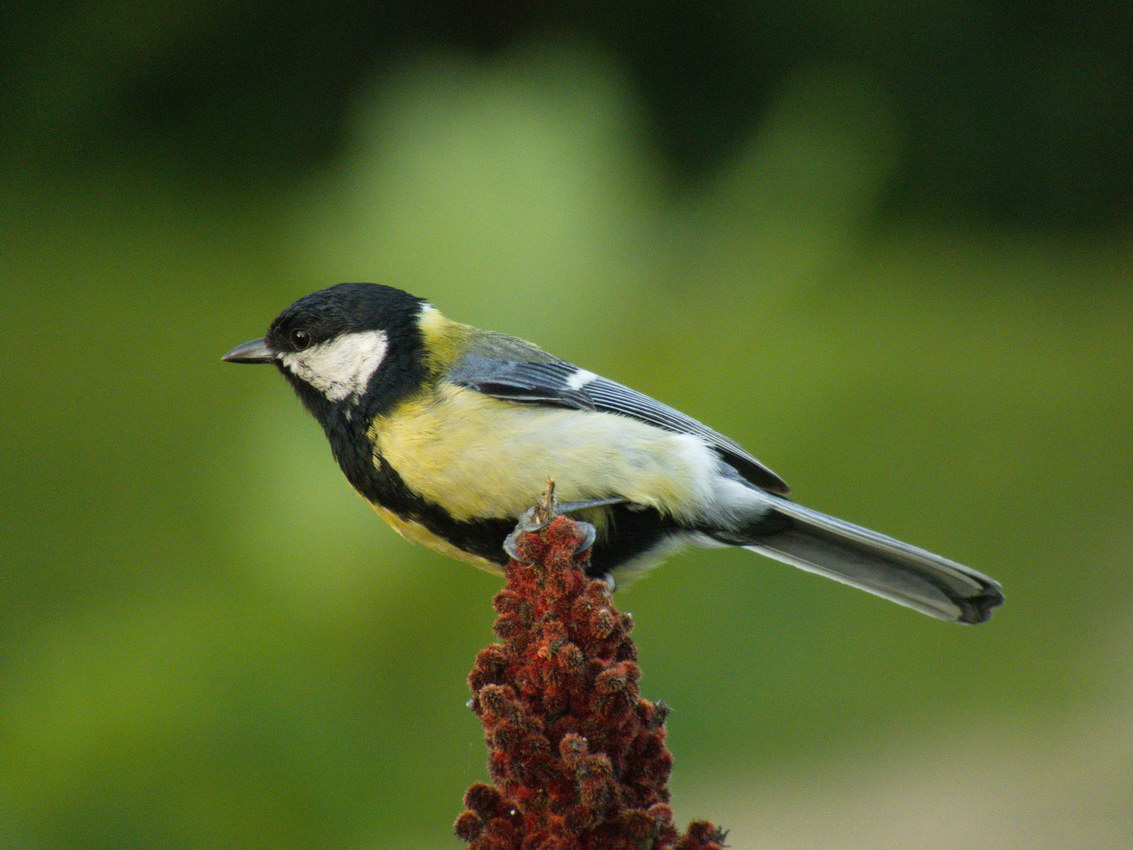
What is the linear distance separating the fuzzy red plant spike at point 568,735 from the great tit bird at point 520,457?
0.32 metres

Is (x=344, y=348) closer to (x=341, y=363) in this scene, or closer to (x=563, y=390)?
(x=341, y=363)

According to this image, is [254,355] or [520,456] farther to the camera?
[254,355]

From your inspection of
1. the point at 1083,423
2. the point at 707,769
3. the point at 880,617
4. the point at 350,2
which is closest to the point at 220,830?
the point at 707,769

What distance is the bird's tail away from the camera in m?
1.19

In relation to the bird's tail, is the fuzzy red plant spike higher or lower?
lower

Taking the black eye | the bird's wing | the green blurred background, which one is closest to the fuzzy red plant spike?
the bird's wing

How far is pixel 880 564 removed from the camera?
124 centimetres

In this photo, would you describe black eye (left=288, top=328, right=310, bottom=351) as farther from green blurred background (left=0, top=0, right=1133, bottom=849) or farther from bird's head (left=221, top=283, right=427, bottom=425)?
green blurred background (left=0, top=0, right=1133, bottom=849)

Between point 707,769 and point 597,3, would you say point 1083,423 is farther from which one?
point 597,3

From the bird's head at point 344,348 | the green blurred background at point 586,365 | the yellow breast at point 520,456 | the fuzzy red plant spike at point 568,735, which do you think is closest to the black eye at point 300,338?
the bird's head at point 344,348

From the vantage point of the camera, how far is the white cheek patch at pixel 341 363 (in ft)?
A: 3.93

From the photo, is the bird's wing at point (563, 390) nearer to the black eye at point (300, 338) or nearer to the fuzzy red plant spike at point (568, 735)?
the black eye at point (300, 338)

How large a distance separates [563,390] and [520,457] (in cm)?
16

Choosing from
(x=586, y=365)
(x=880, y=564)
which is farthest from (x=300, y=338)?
(x=880, y=564)
